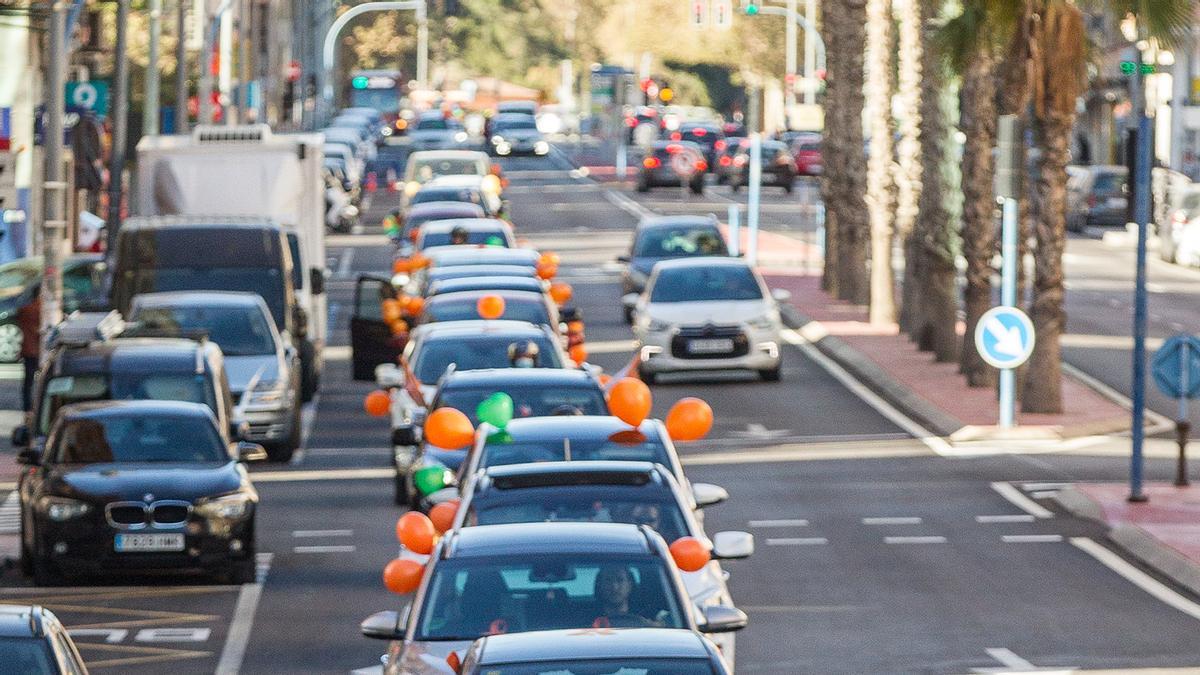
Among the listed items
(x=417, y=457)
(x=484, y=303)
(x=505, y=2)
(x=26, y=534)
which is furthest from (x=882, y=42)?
(x=505, y=2)

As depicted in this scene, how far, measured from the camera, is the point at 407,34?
14212cm

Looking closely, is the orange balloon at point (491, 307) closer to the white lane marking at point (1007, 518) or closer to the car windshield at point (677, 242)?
the white lane marking at point (1007, 518)

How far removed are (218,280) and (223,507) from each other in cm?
1122

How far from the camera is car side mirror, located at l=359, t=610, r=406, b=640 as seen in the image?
1165cm

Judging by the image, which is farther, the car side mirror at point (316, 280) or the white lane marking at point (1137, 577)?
the car side mirror at point (316, 280)

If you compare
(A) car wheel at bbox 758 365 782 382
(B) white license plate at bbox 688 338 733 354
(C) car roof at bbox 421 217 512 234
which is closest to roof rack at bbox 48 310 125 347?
(B) white license plate at bbox 688 338 733 354

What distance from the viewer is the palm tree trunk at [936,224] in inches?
1367

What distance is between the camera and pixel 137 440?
65.6ft

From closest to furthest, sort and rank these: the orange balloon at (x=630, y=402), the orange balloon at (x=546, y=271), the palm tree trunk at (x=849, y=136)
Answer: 1. the orange balloon at (x=630, y=402)
2. the orange balloon at (x=546, y=271)
3. the palm tree trunk at (x=849, y=136)

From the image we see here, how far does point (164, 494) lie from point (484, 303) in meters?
7.84

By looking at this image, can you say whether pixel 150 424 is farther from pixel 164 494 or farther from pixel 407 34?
pixel 407 34

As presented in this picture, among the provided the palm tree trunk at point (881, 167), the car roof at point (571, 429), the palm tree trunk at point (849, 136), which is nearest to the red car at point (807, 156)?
the palm tree trunk at point (849, 136)

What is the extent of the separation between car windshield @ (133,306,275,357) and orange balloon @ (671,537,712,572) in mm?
14881

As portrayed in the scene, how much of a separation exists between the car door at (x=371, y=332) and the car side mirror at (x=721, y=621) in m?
20.8
